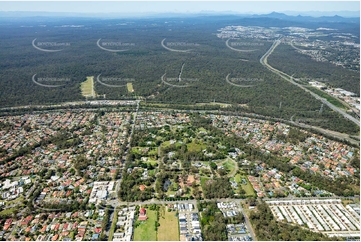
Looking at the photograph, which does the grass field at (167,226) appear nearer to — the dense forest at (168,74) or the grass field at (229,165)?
the grass field at (229,165)

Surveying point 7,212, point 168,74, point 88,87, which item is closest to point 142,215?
point 7,212

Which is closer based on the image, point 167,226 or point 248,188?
point 167,226

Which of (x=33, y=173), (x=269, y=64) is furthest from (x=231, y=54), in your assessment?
(x=33, y=173)

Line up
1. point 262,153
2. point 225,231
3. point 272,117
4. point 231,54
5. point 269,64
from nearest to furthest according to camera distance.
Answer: point 225,231, point 262,153, point 272,117, point 269,64, point 231,54

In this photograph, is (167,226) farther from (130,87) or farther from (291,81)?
(291,81)

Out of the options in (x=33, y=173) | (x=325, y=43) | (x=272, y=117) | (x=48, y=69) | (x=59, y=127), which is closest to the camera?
(x=33, y=173)

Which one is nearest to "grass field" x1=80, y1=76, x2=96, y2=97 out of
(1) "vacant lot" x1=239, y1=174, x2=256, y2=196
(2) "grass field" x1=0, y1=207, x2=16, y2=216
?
(2) "grass field" x1=0, y1=207, x2=16, y2=216

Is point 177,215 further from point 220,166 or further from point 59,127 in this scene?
point 59,127

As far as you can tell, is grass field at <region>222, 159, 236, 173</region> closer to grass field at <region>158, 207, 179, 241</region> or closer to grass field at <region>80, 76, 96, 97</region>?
grass field at <region>158, 207, 179, 241</region>

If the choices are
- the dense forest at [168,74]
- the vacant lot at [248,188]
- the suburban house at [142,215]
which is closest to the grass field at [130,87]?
the dense forest at [168,74]
